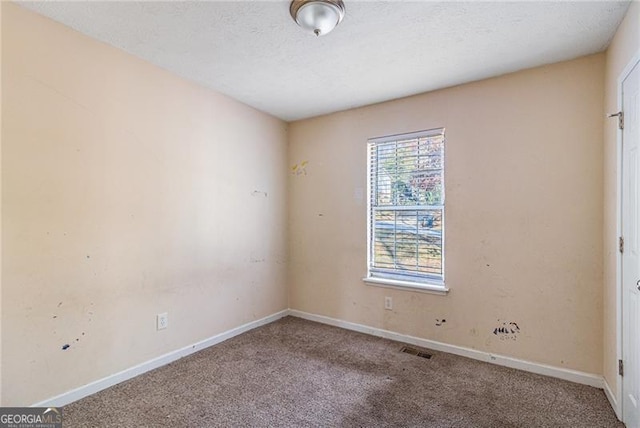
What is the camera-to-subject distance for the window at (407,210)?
117 inches

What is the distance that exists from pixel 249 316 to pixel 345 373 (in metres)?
1.36

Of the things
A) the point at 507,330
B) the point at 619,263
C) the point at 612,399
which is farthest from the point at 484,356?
the point at 619,263

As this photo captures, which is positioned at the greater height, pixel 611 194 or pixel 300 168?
pixel 300 168

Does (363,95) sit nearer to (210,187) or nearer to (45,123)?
(210,187)

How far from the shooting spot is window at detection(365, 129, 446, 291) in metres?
2.98

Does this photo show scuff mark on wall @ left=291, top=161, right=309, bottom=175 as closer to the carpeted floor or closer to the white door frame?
the carpeted floor

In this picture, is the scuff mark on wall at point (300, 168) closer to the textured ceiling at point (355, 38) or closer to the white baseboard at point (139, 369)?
the textured ceiling at point (355, 38)

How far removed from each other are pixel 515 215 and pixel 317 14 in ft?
6.95

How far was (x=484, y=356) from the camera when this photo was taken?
265 cm

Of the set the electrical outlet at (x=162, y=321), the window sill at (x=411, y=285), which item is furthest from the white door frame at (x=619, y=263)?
the electrical outlet at (x=162, y=321)

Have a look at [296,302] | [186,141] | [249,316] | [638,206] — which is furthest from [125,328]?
[638,206]

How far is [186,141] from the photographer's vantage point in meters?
2.78

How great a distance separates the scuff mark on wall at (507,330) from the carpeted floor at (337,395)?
252mm

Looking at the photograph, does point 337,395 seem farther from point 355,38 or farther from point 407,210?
point 355,38
